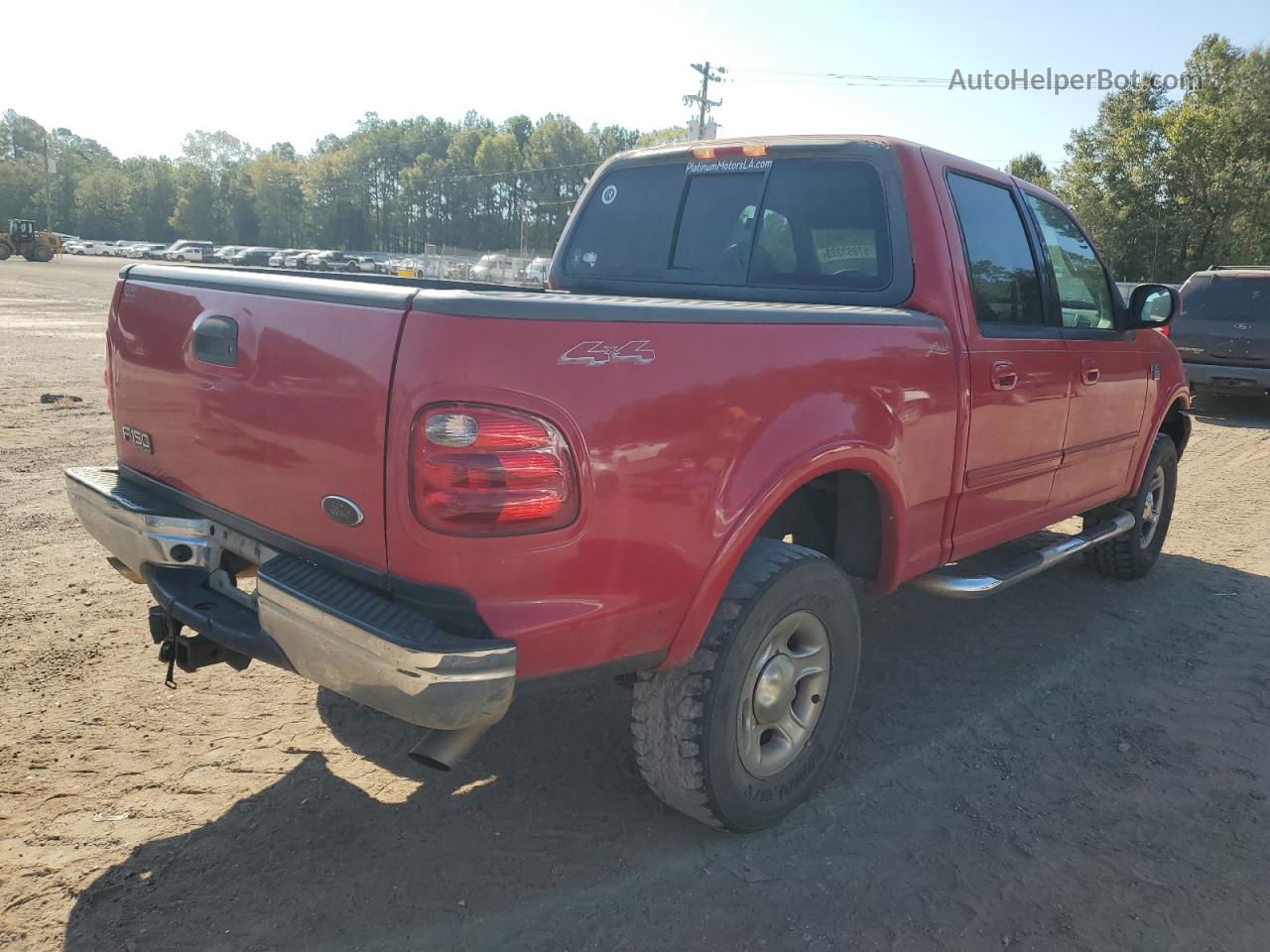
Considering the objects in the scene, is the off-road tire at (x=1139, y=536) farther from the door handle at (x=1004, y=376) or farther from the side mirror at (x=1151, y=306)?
the door handle at (x=1004, y=376)

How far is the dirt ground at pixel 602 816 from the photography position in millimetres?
2520

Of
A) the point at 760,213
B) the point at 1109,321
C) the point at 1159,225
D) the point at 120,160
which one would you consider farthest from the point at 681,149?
the point at 120,160

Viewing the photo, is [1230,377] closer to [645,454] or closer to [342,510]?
[645,454]

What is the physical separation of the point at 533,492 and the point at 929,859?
1.71m

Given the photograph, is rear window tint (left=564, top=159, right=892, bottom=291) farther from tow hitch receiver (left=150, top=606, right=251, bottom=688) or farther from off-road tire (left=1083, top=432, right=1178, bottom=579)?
off-road tire (left=1083, top=432, right=1178, bottom=579)

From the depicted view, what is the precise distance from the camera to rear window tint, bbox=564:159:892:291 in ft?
11.7

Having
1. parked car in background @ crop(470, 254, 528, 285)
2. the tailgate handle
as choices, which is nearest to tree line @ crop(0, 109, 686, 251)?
parked car in background @ crop(470, 254, 528, 285)

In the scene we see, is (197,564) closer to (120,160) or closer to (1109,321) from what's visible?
(1109,321)

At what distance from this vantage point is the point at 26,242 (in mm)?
52938

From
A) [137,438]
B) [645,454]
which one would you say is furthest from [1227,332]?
[137,438]

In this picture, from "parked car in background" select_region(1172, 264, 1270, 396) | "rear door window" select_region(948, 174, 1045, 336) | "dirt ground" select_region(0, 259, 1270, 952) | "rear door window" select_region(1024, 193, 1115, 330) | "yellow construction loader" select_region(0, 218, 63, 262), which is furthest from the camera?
"yellow construction loader" select_region(0, 218, 63, 262)

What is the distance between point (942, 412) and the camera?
131 inches

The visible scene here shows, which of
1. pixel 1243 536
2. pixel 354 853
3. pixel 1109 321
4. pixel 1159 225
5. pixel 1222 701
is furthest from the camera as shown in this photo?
pixel 1159 225

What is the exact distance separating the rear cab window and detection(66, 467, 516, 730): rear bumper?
2.07m
